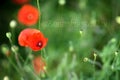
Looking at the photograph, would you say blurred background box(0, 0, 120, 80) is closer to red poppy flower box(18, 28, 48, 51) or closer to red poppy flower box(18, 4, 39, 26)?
red poppy flower box(18, 4, 39, 26)

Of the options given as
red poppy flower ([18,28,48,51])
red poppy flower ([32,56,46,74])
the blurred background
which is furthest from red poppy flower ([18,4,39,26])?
red poppy flower ([18,28,48,51])

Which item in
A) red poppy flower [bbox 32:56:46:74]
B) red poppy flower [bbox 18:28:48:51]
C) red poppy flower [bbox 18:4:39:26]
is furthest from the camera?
red poppy flower [bbox 18:4:39:26]

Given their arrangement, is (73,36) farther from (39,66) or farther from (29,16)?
(39,66)

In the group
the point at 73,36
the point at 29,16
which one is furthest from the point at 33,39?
the point at 73,36

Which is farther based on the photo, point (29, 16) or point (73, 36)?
point (73, 36)

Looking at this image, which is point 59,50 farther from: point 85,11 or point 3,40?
point 3,40

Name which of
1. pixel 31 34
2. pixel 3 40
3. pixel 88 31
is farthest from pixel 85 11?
pixel 31 34
